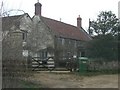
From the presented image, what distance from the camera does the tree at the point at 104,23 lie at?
37.9 metres

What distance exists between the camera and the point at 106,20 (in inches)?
1558

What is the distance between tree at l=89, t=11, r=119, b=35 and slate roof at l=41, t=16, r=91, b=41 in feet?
31.4

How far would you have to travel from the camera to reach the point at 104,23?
39.3 meters

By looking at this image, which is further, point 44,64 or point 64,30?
point 64,30

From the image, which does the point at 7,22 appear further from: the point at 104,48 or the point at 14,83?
the point at 104,48

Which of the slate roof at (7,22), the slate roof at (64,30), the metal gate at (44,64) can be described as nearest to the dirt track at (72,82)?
the slate roof at (7,22)

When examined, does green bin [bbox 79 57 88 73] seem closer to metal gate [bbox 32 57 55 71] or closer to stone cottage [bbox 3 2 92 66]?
metal gate [bbox 32 57 55 71]

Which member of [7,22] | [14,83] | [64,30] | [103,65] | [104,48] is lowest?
[14,83]

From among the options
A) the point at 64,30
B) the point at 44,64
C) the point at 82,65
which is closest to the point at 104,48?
the point at 82,65

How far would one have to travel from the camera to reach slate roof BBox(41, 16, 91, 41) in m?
49.2

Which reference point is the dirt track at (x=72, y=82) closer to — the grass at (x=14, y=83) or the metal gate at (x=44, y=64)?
the grass at (x=14, y=83)

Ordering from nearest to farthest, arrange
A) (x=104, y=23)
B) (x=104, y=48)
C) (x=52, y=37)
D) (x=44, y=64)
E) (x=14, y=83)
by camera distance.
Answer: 1. (x=14, y=83)
2. (x=44, y=64)
3. (x=104, y=48)
4. (x=104, y=23)
5. (x=52, y=37)

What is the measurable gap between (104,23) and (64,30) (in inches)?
563

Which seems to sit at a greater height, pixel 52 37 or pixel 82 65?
pixel 52 37
